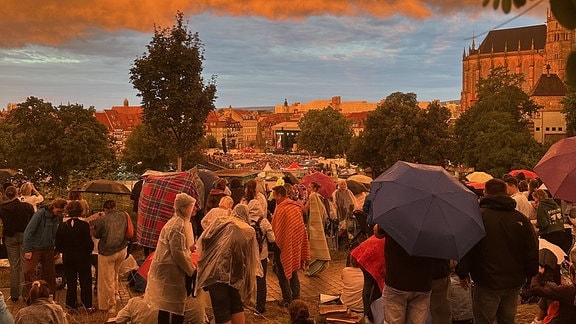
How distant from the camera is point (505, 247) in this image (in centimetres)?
502

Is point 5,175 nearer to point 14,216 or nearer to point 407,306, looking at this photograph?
point 14,216

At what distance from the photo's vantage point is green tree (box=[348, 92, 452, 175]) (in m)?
48.9

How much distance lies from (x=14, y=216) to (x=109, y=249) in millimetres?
1465

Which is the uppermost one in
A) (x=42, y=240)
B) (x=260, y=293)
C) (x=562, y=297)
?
(x=42, y=240)

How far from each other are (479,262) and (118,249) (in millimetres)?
4637

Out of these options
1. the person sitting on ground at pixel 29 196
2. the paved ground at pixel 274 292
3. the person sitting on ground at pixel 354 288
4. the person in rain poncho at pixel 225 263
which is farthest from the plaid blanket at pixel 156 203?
the person sitting on ground at pixel 354 288

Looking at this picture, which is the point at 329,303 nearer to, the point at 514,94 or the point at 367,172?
the point at 367,172

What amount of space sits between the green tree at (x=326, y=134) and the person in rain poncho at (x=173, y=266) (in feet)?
247

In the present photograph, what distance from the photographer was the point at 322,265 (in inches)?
393

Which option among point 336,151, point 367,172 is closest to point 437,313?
point 367,172

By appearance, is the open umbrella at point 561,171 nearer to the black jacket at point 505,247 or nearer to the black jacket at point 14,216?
the black jacket at point 505,247

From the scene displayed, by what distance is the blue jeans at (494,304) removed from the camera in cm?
516

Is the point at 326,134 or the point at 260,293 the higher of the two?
the point at 260,293

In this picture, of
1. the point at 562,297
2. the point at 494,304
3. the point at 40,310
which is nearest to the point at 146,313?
the point at 40,310
